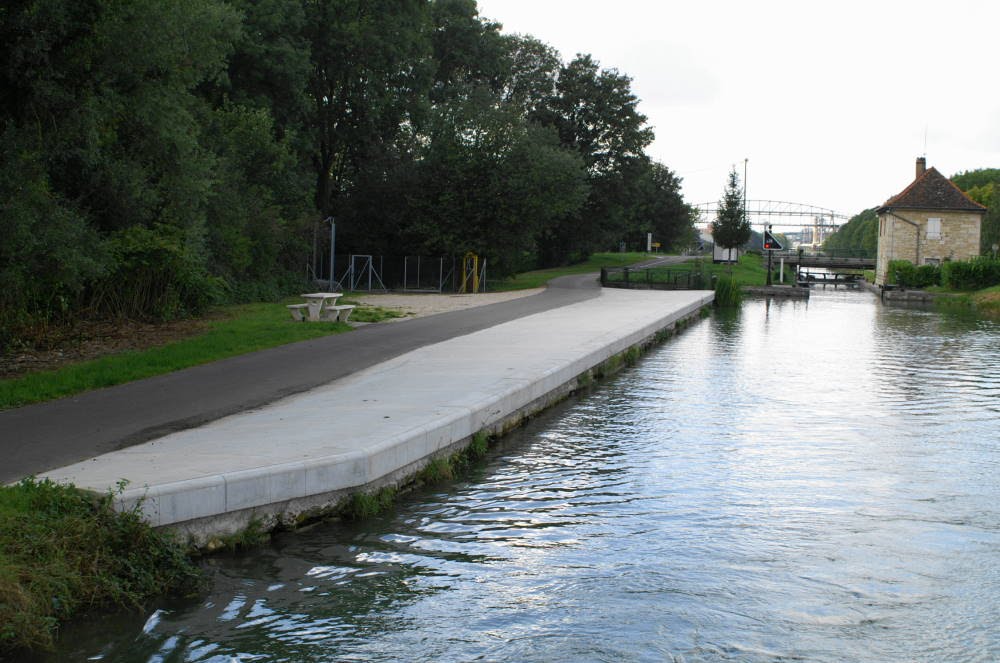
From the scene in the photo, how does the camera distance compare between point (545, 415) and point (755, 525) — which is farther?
point (545, 415)

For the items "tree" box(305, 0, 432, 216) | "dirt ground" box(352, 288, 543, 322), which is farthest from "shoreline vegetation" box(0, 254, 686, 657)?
"tree" box(305, 0, 432, 216)

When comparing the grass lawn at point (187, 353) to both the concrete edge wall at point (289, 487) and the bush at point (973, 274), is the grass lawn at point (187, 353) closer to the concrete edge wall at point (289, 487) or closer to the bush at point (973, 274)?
the concrete edge wall at point (289, 487)

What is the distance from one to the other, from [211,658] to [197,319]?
18.6 m

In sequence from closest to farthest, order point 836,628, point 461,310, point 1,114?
point 836,628
point 1,114
point 461,310

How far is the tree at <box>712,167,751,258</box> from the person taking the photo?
73.8 meters

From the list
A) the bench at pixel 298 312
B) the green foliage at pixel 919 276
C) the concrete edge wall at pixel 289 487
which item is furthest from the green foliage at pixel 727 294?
the concrete edge wall at pixel 289 487

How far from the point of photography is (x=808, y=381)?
63.3ft

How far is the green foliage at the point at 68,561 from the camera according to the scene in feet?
19.8

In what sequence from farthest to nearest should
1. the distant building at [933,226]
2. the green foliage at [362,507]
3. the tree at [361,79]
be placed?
1. the distant building at [933,226]
2. the tree at [361,79]
3. the green foliage at [362,507]

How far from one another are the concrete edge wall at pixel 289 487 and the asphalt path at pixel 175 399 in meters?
1.66

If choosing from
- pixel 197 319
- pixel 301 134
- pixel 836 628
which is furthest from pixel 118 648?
pixel 301 134

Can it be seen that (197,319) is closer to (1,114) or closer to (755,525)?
(1,114)

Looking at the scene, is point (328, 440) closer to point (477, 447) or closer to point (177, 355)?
point (477, 447)

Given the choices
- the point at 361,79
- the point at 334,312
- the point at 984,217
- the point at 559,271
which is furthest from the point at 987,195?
the point at 334,312
